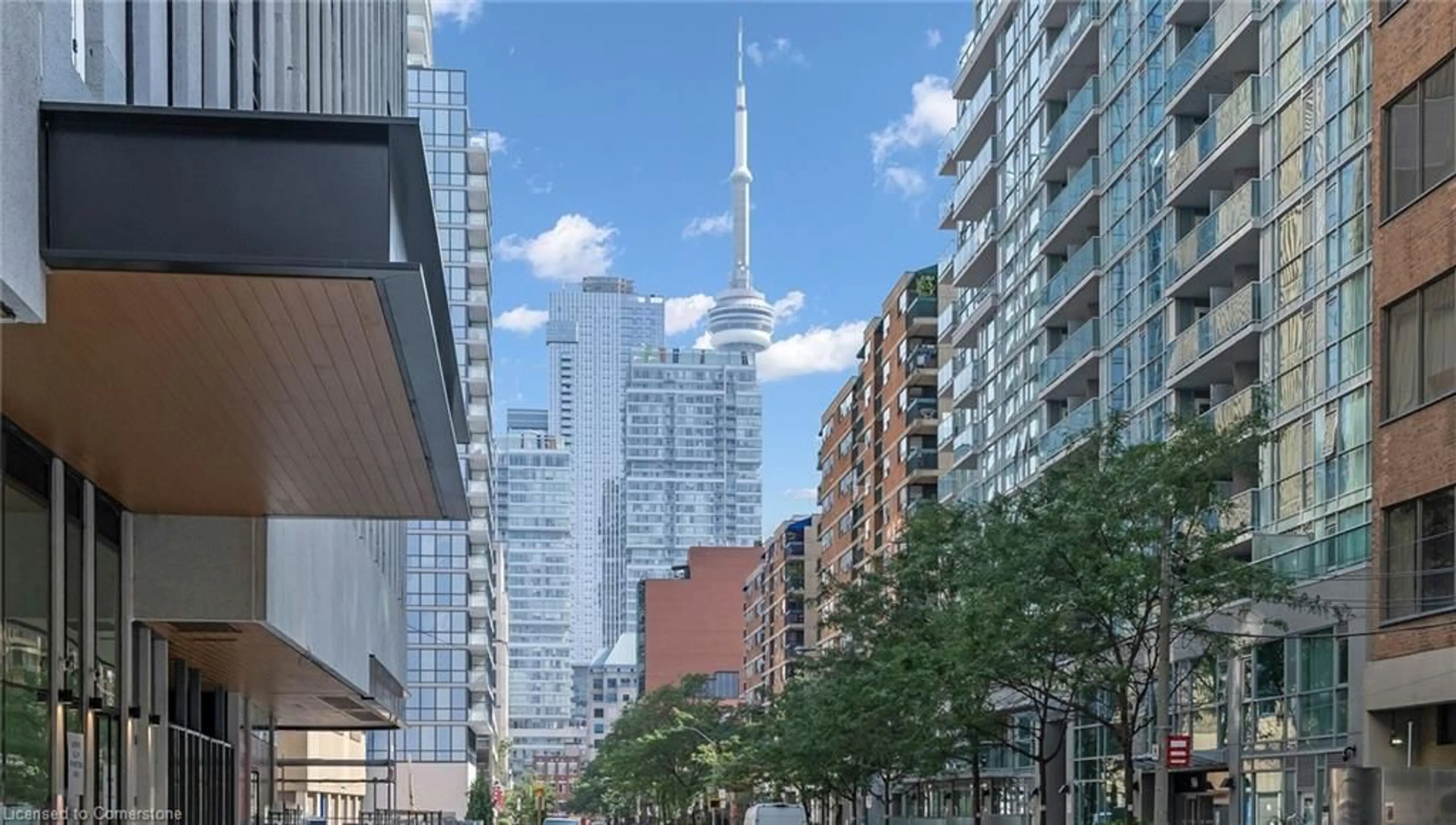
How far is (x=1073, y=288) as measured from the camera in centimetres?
Result: 6272

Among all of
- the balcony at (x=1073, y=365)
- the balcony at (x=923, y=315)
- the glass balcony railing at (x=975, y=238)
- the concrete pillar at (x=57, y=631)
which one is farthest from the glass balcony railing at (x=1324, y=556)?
the balcony at (x=923, y=315)

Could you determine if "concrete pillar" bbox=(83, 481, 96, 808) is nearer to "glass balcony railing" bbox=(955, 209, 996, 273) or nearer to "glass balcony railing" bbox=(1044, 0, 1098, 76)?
"glass balcony railing" bbox=(1044, 0, 1098, 76)

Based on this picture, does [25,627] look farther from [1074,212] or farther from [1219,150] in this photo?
[1074,212]

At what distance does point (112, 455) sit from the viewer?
762 inches

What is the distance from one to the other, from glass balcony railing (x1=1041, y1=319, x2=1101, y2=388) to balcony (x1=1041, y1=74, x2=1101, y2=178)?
567 centimetres

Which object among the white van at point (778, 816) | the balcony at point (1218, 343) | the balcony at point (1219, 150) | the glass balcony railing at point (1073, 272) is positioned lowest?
the white van at point (778, 816)

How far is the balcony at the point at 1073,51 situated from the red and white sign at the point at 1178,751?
3303 centimetres

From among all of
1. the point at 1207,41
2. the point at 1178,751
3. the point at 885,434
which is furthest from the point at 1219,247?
the point at 885,434

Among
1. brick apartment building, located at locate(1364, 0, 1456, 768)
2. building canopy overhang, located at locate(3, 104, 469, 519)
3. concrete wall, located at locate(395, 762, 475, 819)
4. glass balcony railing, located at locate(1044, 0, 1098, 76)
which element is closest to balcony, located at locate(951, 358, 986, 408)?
glass balcony railing, located at locate(1044, 0, 1098, 76)

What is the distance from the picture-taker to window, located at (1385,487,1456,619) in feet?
108

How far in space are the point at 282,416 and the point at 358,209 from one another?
509cm

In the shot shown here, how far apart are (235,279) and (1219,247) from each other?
40026 mm

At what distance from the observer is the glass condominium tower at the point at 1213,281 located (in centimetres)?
4072

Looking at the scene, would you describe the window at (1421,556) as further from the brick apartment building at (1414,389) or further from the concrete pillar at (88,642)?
the concrete pillar at (88,642)
